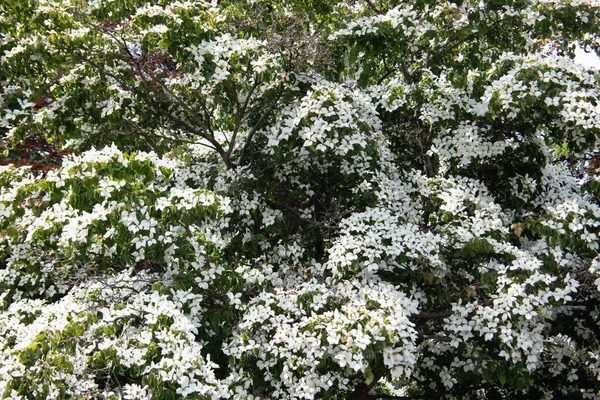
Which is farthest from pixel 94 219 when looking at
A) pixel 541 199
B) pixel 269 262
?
pixel 541 199

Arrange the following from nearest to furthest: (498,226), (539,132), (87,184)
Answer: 1. (87,184)
2. (498,226)
3. (539,132)

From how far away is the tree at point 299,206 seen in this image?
4.32 metres

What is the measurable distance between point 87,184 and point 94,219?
0.87 ft

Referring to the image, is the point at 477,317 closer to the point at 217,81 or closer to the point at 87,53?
the point at 217,81

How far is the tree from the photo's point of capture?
432 centimetres

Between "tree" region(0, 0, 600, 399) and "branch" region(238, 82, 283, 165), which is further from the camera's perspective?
"branch" region(238, 82, 283, 165)

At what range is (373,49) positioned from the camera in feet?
19.4

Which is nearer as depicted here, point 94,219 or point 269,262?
point 94,219

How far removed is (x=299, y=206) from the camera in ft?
20.4

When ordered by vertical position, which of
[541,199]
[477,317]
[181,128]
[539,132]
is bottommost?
[477,317]

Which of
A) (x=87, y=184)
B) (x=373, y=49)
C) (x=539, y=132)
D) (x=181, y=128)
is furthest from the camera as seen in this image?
(x=181, y=128)

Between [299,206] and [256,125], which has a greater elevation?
[256,125]

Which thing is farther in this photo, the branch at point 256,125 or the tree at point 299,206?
the branch at point 256,125

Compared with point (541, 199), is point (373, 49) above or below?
above
